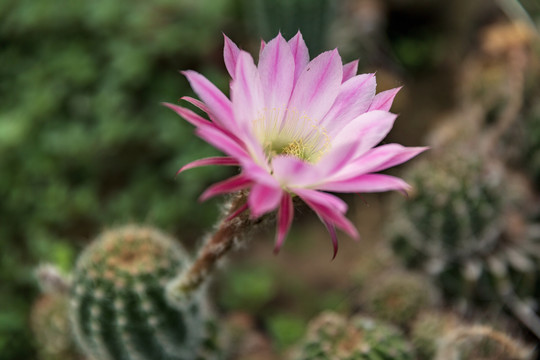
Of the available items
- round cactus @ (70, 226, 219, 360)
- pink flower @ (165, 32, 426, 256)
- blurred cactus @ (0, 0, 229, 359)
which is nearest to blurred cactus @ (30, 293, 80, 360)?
blurred cactus @ (0, 0, 229, 359)

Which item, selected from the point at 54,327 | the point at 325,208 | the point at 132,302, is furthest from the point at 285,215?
the point at 54,327

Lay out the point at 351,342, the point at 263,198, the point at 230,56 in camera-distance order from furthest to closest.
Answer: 1. the point at 351,342
2. the point at 230,56
3. the point at 263,198

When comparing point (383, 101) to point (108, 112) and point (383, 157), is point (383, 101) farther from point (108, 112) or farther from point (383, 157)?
point (108, 112)

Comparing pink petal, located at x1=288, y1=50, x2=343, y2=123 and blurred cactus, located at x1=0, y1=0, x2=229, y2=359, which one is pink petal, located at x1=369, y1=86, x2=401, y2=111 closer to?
pink petal, located at x1=288, y1=50, x2=343, y2=123

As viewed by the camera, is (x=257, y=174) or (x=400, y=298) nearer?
(x=257, y=174)

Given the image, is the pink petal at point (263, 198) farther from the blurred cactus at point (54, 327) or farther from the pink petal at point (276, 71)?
the blurred cactus at point (54, 327)

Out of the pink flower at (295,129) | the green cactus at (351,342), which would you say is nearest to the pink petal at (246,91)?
the pink flower at (295,129)
